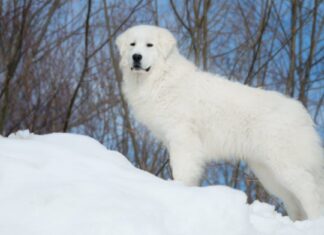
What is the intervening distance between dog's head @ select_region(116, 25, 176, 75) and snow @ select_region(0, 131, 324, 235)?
7.50ft

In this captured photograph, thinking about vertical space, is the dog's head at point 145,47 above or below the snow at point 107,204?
above

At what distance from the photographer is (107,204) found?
291 centimetres

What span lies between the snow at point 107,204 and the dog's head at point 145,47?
2.29 m

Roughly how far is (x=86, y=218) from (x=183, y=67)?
3.33 m

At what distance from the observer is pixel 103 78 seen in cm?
1217

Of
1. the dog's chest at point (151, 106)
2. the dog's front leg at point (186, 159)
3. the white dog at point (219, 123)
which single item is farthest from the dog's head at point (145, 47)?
the dog's front leg at point (186, 159)

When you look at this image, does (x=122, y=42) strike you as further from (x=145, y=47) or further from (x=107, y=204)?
(x=107, y=204)

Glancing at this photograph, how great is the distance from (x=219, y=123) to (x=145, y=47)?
1104mm

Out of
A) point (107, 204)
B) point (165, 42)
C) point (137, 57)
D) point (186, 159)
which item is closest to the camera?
point (107, 204)

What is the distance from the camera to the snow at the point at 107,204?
2.82 meters

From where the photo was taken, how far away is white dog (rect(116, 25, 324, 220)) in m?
5.39

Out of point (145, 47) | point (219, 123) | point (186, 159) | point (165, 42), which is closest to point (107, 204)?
point (186, 159)

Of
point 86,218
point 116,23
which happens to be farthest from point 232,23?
point 86,218

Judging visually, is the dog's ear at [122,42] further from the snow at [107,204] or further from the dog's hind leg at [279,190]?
the snow at [107,204]
